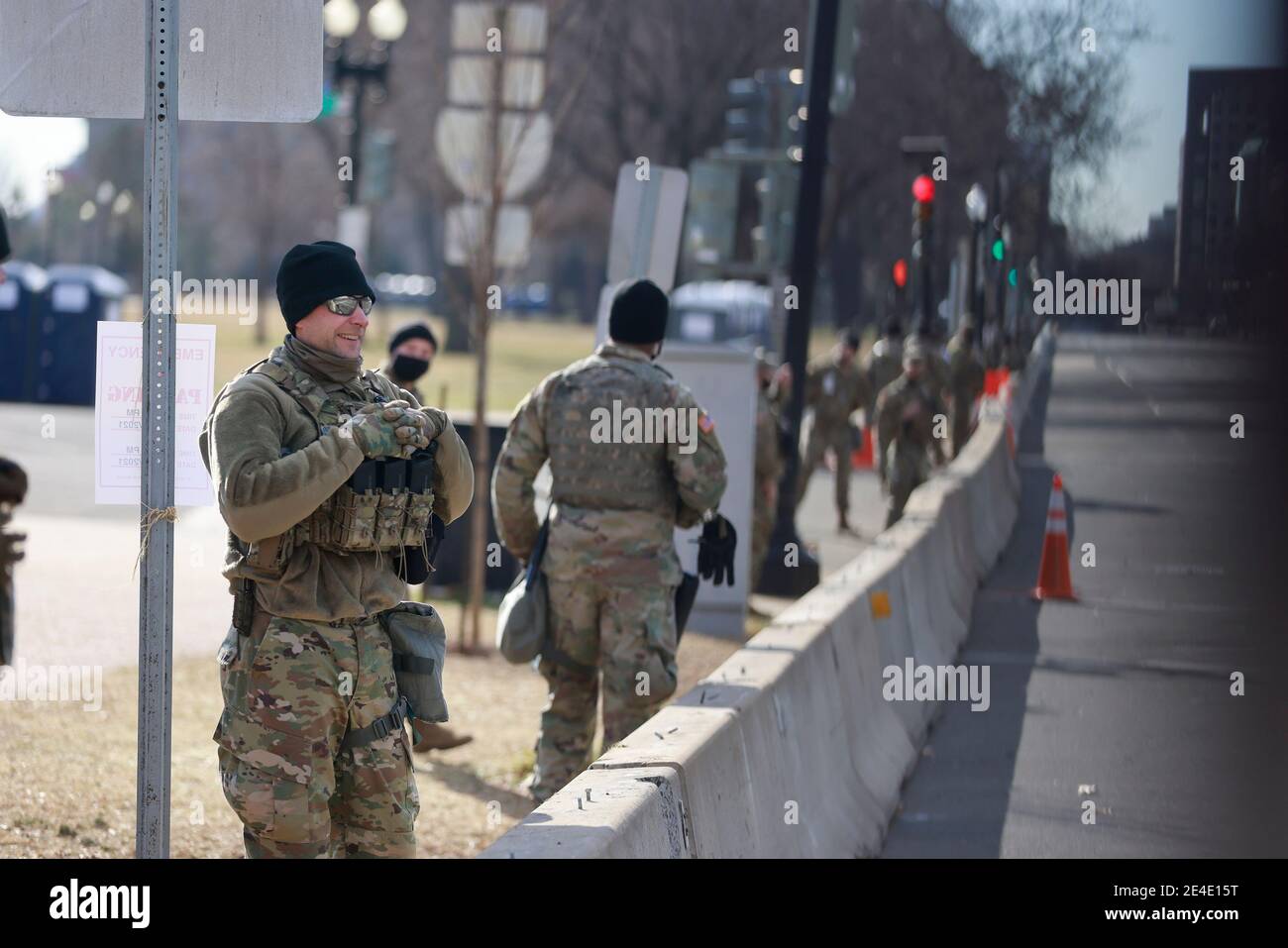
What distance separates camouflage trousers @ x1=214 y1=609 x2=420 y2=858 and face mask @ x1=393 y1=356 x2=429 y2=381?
356 cm

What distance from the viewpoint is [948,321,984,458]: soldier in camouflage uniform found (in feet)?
74.4

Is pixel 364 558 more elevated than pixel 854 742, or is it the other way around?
pixel 364 558

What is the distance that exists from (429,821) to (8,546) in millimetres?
2359

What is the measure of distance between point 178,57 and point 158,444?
95 cm

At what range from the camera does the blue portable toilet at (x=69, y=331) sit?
31359mm

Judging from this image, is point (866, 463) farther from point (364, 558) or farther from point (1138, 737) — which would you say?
point (364, 558)

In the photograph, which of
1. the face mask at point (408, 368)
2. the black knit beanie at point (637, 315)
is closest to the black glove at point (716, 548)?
the black knit beanie at point (637, 315)

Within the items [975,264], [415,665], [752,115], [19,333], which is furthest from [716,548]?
[19,333]

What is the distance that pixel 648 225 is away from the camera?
34.1 feet

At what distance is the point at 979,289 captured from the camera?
20172 mm

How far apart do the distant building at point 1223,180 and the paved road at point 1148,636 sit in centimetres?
13

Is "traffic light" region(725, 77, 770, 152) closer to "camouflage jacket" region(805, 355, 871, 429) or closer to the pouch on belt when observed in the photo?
"camouflage jacket" region(805, 355, 871, 429)

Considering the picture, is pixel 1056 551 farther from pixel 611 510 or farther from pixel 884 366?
pixel 884 366

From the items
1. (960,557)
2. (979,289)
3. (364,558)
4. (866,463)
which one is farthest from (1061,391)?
(866,463)
